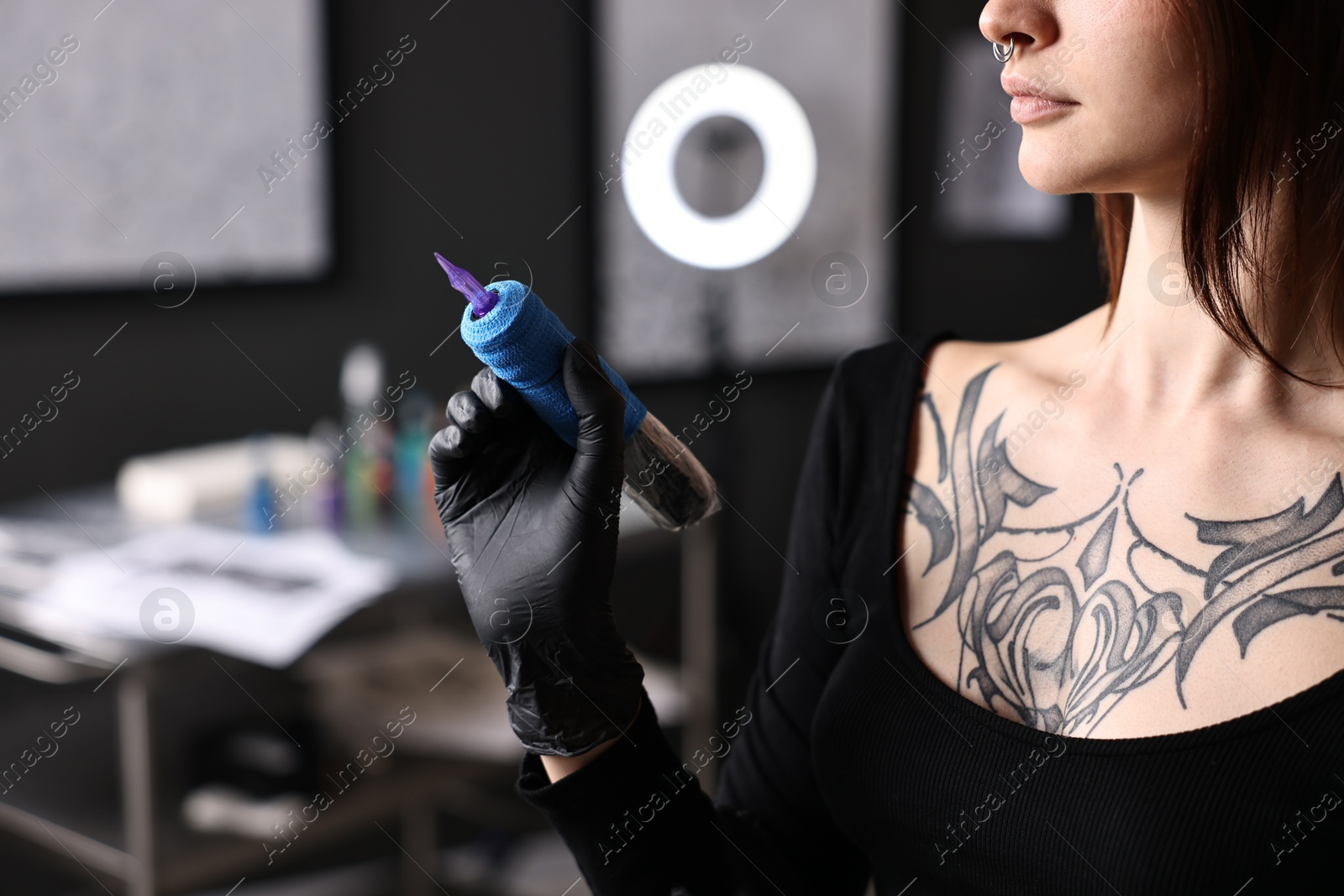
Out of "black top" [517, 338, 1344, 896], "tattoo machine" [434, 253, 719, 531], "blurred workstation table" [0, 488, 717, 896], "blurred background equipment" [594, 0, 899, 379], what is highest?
"blurred background equipment" [594, 0, 899, 379]

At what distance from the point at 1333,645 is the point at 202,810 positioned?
4.36 feet

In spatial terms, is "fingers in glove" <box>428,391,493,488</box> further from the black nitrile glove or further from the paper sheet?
the paper sheet

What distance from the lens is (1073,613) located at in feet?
2.40

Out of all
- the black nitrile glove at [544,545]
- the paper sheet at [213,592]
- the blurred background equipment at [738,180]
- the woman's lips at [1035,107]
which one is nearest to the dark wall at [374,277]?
the blurred background equipment at [738,180]

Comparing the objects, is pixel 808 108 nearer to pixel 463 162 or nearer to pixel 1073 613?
pixel 463 162

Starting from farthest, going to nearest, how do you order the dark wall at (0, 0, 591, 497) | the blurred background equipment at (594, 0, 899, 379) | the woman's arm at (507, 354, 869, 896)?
the blurred background equipment at (594, 0, 899, 379)
the dark wall at (0, 0, 591, 497)
the woman's arm at (507, 354, 869, 896)

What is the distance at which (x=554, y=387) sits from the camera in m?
0.65

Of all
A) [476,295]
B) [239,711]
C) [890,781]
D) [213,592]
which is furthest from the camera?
[239,711]

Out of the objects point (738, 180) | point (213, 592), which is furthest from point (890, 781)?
point (738, 180)

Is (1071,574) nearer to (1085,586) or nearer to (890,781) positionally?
(1085,586)

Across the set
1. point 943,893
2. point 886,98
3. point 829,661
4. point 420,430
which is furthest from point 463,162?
point 943,893

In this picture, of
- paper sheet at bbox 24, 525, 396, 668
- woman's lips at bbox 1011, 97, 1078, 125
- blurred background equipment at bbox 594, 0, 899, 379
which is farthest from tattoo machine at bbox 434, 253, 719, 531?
blurred background equipment at bbox 594, 0, 899, 379

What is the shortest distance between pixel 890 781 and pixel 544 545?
28cm

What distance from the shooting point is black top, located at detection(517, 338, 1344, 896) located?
2.02ft
